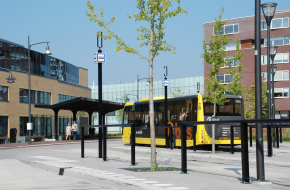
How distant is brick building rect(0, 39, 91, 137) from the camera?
147ft

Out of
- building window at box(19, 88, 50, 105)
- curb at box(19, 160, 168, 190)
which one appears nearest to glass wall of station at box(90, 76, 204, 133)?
building window at box(19, 88, 50, 105)

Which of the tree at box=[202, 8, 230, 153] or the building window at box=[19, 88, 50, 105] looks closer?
the tree at box=[202, 8, 230, 153]

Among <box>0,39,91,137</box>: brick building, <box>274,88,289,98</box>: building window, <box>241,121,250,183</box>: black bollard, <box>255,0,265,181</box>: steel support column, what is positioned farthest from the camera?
<box>274,88,289,98</box>: building window

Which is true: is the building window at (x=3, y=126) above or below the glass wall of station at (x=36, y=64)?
below

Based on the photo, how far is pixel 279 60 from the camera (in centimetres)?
5647

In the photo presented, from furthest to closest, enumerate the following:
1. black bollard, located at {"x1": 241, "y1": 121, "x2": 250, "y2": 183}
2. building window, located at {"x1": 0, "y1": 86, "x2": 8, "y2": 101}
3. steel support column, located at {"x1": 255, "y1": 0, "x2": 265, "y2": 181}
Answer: building window, located at {"x1": 0, "y1": 86, "x2": 8, "y2": 101} → steel support column, located at {"x1": 255, "y1": 0, "x2": 265, "y2": 181} → black bollard, located at {"x1": 241, "y1": 121, "x2": 250, "y2": 183}

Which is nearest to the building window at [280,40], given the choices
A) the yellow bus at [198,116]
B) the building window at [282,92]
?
the building window at [282,92]

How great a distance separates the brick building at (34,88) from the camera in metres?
44.9

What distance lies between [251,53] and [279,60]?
164 inches

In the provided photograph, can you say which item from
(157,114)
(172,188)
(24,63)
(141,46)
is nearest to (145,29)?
(141,46)

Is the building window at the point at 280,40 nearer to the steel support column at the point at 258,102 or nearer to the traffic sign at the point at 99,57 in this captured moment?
the traffic sign at the point at 99,57

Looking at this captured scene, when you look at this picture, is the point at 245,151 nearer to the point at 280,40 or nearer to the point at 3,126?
the point at 3,126

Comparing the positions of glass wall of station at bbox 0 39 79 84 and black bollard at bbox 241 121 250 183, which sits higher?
glass wall of station at bbox 0 39 79 84

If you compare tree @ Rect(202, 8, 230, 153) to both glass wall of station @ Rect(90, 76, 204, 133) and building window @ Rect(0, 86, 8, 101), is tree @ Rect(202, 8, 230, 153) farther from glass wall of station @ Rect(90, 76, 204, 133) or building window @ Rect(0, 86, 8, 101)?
glass wall of station @ Rect(90, 76, 204, 133)
